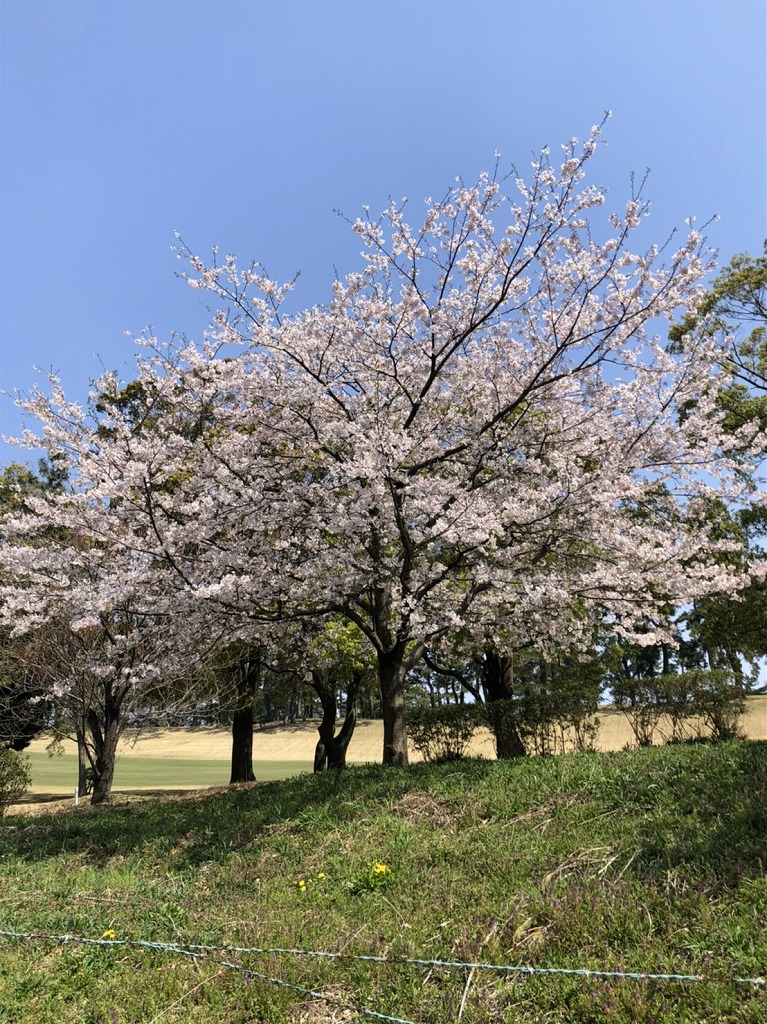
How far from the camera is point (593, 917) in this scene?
4129mm

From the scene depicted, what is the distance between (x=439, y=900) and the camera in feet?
15.7

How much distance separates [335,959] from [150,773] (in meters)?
30.3

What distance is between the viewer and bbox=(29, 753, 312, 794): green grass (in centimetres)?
2456

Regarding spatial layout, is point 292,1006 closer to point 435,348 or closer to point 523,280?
point 435,348

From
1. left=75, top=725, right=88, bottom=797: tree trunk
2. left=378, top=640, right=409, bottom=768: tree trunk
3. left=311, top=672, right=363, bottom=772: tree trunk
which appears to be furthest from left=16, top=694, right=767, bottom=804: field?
left=311, top=672, right=363, bottom=772: tree trunk

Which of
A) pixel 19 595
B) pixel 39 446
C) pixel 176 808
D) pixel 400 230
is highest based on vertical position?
pixel 400 230

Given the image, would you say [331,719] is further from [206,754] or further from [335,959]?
[206,754]

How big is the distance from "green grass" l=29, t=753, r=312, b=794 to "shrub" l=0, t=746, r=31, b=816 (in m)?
7.87

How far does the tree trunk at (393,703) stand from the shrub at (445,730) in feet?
3.96

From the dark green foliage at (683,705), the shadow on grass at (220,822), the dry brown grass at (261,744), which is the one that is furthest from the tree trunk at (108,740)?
the dry brown grass at (261,744)

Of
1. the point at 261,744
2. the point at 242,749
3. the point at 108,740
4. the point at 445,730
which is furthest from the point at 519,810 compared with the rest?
the point at 261,744

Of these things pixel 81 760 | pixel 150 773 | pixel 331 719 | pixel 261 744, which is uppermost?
pixel 331 719

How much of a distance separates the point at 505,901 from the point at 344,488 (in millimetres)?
5779

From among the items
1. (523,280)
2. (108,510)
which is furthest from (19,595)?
(523,280)
